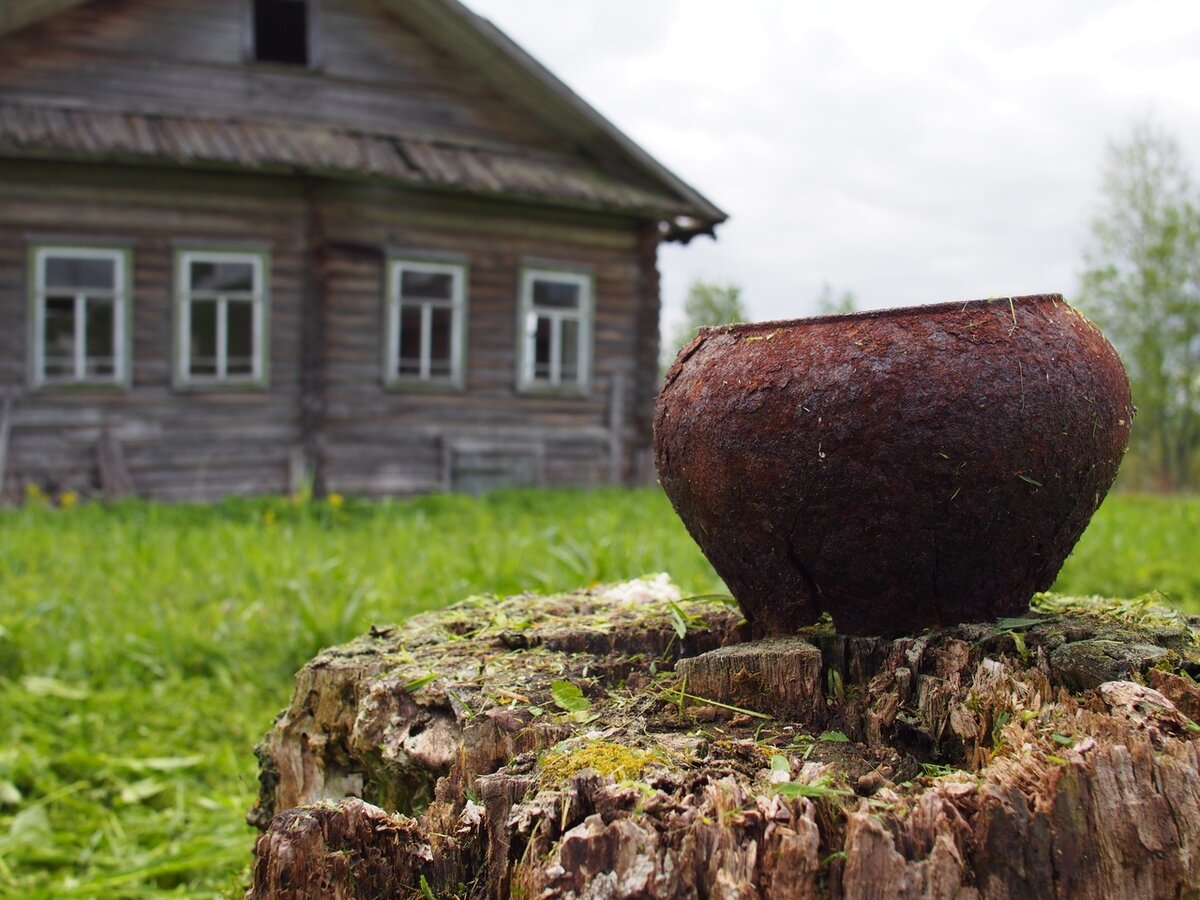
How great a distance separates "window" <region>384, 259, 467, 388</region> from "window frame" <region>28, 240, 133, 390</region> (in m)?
2.49

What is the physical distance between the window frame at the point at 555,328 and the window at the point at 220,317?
276 centimetres

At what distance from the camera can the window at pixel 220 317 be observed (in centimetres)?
1027

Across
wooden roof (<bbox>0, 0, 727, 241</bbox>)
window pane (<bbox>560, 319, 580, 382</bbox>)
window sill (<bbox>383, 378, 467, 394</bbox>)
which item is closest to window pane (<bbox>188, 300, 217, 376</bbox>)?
wooden roof (<bbox>0, 0, 727, 241</bbox>)

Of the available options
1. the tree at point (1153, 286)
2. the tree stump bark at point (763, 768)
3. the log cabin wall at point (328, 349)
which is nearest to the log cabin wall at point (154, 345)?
the log cabin wall at point (328, 349)

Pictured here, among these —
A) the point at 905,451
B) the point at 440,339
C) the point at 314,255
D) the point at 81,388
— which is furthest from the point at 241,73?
the point at 905,451

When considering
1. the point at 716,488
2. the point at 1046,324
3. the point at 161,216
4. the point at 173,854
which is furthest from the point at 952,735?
the point at 161,216

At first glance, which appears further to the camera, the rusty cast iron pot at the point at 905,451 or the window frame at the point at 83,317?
the window frame at the point at 83,317

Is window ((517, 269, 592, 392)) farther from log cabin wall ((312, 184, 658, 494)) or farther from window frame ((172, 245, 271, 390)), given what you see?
window frame ((172, 245, 271, 390))

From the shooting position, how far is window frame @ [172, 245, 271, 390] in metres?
10.2

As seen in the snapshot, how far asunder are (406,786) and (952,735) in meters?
1.14

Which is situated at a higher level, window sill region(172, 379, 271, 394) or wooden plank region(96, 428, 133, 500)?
window sill region(172, 379, 271, 394)

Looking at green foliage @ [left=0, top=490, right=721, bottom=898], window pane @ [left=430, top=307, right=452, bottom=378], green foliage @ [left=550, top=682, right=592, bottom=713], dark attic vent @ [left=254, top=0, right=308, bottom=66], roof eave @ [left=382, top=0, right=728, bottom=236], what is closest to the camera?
green foliage @ [left=550, top=682, right=592, bottom=713]

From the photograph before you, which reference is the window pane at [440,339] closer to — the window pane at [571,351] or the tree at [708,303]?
the window pane at [571,351]

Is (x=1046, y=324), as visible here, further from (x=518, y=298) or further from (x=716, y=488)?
(x=518, y=298)
